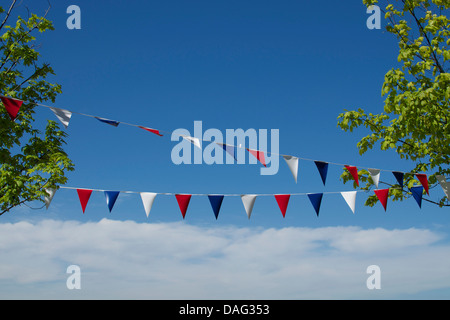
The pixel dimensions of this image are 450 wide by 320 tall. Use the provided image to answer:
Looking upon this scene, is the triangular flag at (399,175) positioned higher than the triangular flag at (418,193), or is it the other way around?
the triangular flag at (399,175)

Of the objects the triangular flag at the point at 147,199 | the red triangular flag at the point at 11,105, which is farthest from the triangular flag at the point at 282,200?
the red triangular flag at the point at 11,105

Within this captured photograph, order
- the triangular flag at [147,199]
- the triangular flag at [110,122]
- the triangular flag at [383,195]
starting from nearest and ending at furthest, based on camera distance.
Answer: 1. the triangular flag at [110,122]
2. the triangular flag at [147,199]
3. the triangular flag at [383,195]

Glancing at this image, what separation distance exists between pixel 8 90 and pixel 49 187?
3450 millimetres

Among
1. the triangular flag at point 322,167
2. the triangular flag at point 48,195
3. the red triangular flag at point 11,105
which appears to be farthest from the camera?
the triangular flag at point 48,195

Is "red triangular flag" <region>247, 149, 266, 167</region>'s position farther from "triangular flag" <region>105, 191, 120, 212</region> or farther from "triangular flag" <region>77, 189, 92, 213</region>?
"triangular flag" <region>77, 189, 92, 213</region>

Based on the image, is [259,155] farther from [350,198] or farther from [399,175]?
[399,175]

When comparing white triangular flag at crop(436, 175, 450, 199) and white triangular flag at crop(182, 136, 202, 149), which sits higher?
white triangular flag at crop(182, 136, 202, 149)

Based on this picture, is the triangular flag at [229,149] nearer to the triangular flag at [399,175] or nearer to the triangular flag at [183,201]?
the triangular flag at [183,201]

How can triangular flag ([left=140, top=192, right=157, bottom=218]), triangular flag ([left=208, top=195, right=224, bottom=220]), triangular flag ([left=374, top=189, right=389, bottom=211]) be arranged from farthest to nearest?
triangular flag ([left=374, top=189, right=389, bottom=211]) → triangular flag ([left=208, top=195, right=224, bottom=220]) → triangular flag ([left=140, top=192, right=157, bottom=218])

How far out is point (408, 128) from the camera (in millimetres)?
9414

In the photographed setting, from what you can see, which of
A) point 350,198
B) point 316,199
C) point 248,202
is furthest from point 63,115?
point 350,198

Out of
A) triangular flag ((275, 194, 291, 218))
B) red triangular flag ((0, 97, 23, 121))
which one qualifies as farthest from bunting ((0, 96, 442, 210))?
triangular flag ((275, 194, 291, 218))
